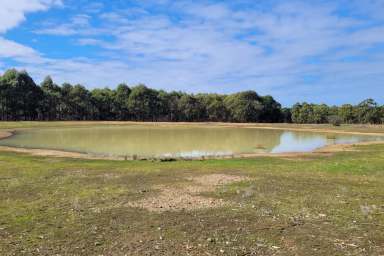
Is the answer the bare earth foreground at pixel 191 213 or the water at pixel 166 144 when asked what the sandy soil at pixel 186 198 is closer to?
the bare earth foreground at pixel 191 213

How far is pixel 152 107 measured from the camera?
140 m

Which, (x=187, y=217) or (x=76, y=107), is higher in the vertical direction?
(x=76, y=107)

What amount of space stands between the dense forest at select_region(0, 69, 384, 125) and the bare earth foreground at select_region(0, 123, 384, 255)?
10663 centimetres

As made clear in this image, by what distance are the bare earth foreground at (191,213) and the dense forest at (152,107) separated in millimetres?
106630

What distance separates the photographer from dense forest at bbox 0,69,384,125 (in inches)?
4771

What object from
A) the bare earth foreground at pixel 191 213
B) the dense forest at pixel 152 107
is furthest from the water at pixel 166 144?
the dense forest at pixel 152 107

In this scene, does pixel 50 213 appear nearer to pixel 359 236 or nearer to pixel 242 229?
pixel 242 229

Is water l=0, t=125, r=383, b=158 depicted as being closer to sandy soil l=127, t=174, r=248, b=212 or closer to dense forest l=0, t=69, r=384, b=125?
sandy soil l=127, t=174, r=248, b=212

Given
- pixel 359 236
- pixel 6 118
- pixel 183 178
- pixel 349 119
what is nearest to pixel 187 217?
pixel 359 236

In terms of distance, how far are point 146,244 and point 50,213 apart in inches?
160

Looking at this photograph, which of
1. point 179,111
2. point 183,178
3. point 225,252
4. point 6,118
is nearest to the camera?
point 225,252

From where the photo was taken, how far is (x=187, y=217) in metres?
12.0

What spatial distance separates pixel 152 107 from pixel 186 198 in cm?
12686

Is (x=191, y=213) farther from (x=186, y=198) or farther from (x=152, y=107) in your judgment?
(x=152, y=107)
